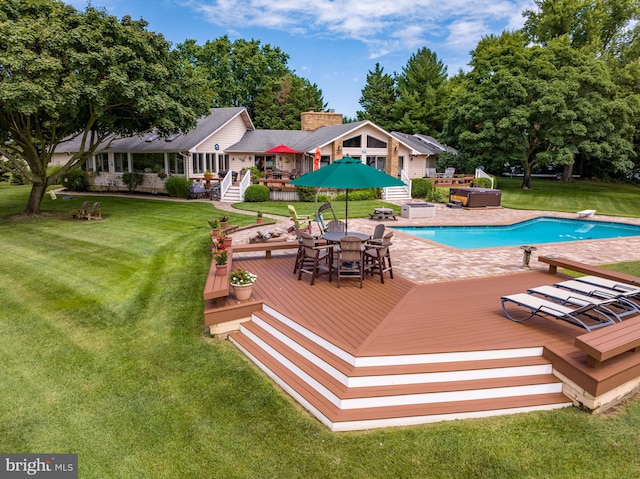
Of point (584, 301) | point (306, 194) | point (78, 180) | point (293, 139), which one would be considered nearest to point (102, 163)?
point (78, 180)

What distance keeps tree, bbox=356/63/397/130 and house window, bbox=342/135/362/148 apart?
21.1m

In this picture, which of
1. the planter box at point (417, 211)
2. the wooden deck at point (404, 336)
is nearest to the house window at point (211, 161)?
the planter box at point (417, 211)

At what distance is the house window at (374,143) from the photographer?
29.4m

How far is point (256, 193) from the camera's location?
77.0ft

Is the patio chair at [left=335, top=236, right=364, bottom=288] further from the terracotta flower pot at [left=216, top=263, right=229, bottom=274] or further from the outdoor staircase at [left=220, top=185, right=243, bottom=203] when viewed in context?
the outdoor staircase at [left=220, top=185, right=243, bottom=203]

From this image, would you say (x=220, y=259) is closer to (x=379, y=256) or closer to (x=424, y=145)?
(x=379, y=256)

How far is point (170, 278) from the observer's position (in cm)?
974

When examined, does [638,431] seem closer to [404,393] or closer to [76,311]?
[404,393]

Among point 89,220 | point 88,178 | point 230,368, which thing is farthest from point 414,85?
point 230,368

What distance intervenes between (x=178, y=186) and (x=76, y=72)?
34.4 ft

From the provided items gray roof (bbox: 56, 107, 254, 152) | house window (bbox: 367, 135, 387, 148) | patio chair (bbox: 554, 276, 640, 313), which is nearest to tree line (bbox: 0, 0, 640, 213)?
gray roof (bbox: 56, 107, 254, 152)

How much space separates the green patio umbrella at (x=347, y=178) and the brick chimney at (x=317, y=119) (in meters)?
27.4

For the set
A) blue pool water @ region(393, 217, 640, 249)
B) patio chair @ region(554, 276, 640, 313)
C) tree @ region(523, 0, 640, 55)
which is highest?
tree @ region(523, 0, 640, 55)

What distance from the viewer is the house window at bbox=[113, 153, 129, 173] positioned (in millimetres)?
29102
